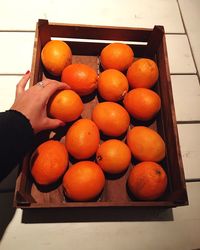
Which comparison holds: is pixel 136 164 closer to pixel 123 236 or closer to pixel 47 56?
pixel 123 236

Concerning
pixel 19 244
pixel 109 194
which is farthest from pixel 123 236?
pixel 19 244

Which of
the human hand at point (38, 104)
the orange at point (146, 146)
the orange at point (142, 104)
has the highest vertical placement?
the orange at point (142, 104)

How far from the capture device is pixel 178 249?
55 cm

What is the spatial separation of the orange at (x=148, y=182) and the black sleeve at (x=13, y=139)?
0.23 meters

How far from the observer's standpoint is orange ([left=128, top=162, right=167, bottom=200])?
528mm

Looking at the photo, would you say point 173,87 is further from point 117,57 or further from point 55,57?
point 55,57

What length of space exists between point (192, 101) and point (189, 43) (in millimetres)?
236

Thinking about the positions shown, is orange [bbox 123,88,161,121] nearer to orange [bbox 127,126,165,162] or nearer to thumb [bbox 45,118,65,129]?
orange [bbox 127,126,165,162]

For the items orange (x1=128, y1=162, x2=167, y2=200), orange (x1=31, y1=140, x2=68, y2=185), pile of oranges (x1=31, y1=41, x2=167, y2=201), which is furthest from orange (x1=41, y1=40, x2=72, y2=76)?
Answer: orange (x1=128, y1=162, x2=167, y2=200)

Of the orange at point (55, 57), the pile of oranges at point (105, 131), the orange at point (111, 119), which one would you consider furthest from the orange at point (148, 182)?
the orange at point (55, 57)

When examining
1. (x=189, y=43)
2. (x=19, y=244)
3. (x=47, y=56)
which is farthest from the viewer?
(x=189, y=43)

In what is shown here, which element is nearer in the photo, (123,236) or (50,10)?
(123,236)

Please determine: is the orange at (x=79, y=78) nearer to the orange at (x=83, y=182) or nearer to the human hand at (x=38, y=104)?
the human hand at (x=38, y=104)

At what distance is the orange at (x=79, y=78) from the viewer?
0.61 metres
